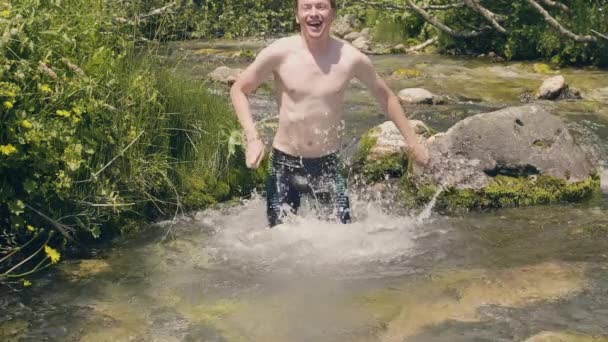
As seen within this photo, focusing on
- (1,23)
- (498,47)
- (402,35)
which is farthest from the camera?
(402,35)

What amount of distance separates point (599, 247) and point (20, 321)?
12.4 ft

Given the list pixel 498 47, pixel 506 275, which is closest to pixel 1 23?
pixel 506 275

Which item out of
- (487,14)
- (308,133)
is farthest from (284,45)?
(487,14)

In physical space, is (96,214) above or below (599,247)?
above

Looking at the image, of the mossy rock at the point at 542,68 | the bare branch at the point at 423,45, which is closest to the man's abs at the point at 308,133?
the mossy rock at the point at 542,68

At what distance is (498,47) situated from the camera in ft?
56.7

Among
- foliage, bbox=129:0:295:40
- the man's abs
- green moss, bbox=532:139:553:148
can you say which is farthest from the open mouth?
green moss, bbox=532:139:553:148

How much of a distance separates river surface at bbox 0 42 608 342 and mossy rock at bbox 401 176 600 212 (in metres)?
0.16

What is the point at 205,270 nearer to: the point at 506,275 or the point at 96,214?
the point at 96,214

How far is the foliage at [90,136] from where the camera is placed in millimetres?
4543

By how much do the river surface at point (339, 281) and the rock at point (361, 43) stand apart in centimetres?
1300

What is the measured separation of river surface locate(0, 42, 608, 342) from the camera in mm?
4043

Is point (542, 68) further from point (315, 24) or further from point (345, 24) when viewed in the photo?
point (315, 24)

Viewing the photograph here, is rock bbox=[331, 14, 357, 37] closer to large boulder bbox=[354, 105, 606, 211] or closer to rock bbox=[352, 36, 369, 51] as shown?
rock bbox=[352, 36, 369, 51]
